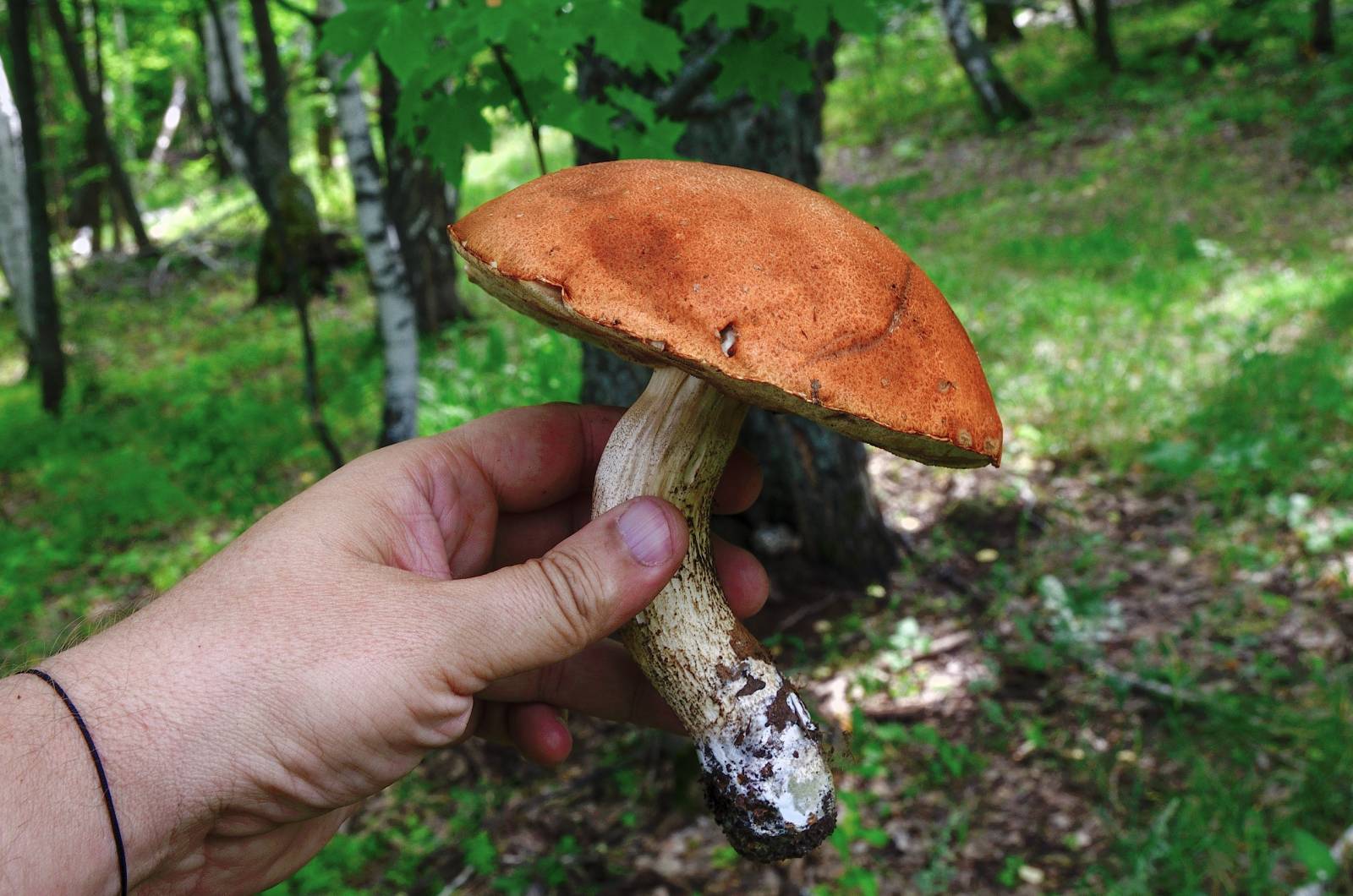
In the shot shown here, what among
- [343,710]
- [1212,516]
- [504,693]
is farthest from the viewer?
[1212,516]

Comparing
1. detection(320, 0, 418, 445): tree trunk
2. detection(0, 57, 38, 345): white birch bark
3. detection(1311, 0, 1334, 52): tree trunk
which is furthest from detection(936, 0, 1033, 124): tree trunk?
detection(0, 57, 38, 345): white birch bark

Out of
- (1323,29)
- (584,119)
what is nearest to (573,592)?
(584,119)

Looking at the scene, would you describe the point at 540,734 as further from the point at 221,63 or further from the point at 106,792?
the point at 221,63

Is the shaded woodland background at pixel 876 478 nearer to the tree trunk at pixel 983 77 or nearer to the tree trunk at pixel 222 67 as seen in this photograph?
the tree trunk at pixel 222 67

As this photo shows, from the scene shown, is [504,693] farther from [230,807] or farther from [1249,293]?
[1249,293]

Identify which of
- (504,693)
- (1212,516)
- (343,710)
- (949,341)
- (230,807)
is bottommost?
(1212,516)

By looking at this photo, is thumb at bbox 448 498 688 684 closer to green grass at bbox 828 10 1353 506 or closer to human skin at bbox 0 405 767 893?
human skin at bbox 0 405 767 893

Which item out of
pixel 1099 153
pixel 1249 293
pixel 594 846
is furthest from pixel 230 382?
pixel 1099 153
